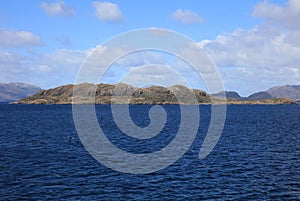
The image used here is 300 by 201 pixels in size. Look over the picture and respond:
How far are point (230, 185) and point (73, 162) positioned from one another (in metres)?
33.7

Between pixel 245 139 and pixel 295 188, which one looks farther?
pixel 245 139

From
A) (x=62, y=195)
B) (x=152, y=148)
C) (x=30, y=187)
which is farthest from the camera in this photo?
(x=152, y=148)

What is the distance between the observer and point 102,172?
6322cm

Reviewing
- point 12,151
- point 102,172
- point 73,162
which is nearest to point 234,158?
point 102,172

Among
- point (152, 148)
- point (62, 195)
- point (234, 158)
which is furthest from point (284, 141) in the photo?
point (62, 195)

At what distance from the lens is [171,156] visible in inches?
3083

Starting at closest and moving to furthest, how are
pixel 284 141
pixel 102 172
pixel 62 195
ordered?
pixel 62 195 → pixel 102 172 → pixel 284 141

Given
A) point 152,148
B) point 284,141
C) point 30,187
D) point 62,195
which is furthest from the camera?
point 284,141

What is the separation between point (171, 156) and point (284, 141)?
153 feet

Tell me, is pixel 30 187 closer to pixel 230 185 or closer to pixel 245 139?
pixel 230 185

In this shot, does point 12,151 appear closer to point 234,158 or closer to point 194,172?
point 194,172

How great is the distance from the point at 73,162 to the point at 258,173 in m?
37.9

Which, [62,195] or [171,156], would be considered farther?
[171,156]

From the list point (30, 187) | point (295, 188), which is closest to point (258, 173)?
point (295, 188)
